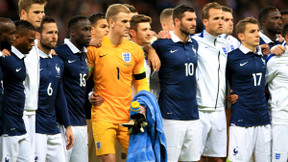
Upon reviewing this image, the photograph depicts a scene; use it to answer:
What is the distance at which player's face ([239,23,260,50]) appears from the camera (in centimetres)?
838

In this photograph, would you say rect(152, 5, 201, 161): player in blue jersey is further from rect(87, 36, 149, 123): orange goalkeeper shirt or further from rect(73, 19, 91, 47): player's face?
rect(73, 19, 91, 47): player's face

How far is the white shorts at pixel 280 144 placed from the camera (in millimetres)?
8414

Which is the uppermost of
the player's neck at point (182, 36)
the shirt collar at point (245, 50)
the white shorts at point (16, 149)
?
the player's neck at point (182, 36)

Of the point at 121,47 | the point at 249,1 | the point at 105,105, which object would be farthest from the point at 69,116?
Answer: the point at 249,1

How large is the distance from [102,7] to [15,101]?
7.73m

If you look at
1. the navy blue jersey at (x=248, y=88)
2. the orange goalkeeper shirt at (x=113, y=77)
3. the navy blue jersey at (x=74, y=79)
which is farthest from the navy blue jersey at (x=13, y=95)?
the navy blue jersey at (x=248, y=88)

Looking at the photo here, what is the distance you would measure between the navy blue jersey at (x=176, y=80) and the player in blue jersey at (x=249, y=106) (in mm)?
870

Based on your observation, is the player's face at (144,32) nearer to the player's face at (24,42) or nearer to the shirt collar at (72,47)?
the shirt collar at (72,47)

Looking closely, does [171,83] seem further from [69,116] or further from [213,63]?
[69,116]

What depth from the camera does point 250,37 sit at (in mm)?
8398

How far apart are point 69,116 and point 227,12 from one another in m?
3.55

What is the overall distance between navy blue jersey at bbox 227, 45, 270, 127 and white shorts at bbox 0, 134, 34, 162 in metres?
3.27

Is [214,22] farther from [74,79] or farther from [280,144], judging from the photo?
[74,79]

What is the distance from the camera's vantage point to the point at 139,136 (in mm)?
6277
